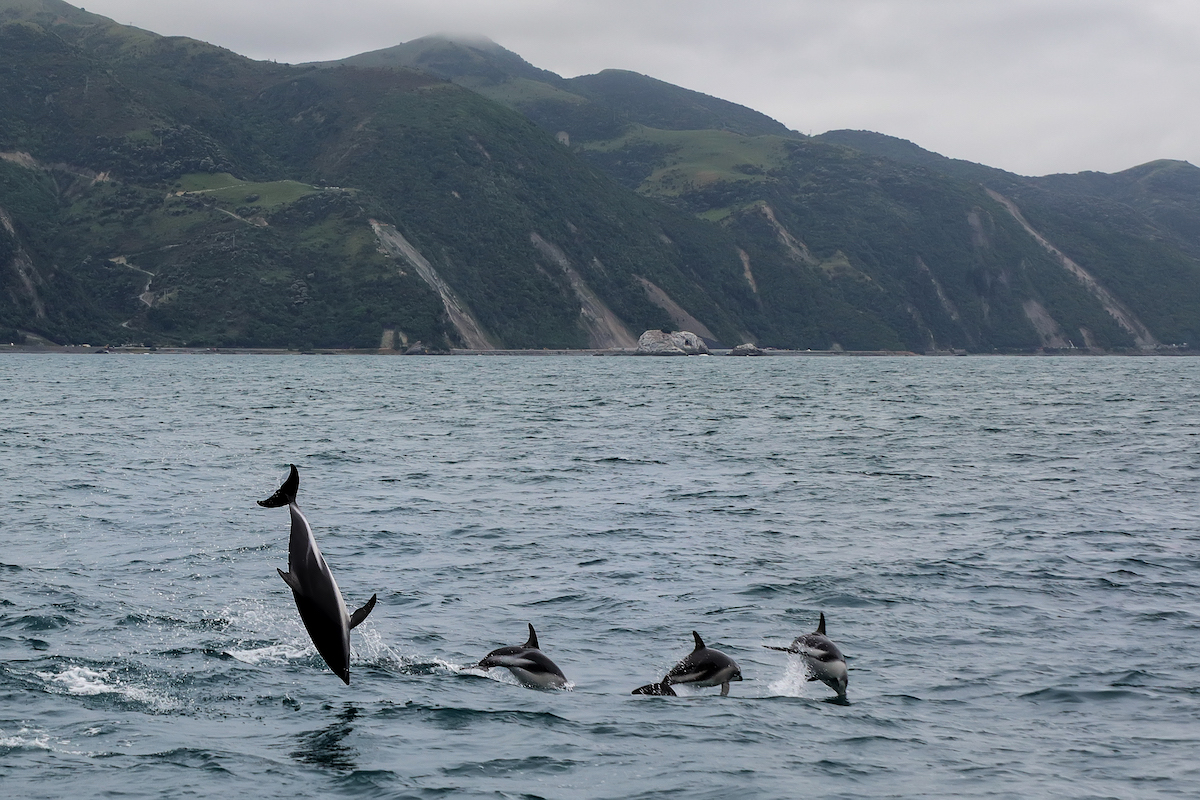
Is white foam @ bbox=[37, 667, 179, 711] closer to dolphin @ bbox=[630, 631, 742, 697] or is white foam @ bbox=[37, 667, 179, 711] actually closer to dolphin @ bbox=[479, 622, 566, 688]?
dolphin @ bbox=[479, 622, 566, 688]

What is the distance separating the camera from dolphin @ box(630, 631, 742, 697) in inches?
726

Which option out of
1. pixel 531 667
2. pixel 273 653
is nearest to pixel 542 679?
pixel 531 667

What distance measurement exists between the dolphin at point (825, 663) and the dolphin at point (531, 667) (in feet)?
10.8

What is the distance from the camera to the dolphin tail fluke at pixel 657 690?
60.4ft

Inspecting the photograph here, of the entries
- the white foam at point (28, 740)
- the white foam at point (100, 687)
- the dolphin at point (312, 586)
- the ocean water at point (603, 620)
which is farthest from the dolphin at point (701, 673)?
the white foam at point (28, 740)

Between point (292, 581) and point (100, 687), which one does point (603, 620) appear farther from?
point (100, 687)

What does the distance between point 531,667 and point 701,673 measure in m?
2.56

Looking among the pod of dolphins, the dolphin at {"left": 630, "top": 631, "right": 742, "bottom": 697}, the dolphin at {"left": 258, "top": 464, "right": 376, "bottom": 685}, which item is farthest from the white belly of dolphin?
the dolphin at {"left": 258, "top": 464, "right": 376, "bottom": 685}

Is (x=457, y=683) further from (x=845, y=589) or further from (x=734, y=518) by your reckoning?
(x=734, y=518)

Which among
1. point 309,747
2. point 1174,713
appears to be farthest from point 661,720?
point 1174,713

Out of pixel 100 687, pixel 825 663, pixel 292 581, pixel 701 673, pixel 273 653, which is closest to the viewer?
pixel 292 581

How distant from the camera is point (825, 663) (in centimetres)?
1858

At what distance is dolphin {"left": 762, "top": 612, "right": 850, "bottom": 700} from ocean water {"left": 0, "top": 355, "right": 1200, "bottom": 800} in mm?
521

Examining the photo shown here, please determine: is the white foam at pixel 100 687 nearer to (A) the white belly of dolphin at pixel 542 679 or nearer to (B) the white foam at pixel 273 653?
(B) the white foam at pixel 273 653
